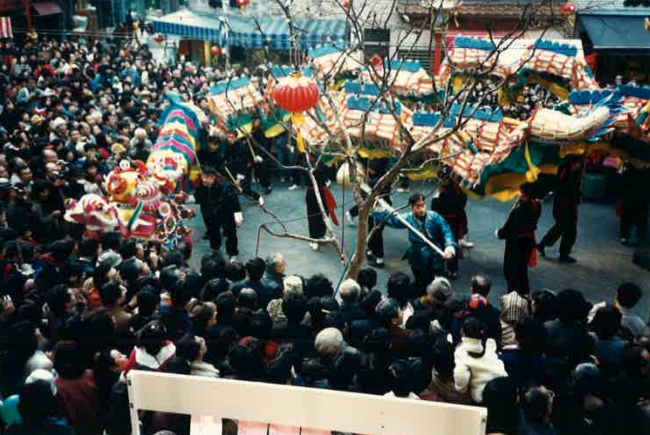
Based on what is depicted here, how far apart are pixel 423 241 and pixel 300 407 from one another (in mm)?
4663

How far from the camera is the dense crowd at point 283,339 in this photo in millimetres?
4059

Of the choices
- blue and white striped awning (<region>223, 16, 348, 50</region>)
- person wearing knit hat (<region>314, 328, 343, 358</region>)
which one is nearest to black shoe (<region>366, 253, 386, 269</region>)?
person wearing knit hat (<region>314, 328, 343, 358</region>)

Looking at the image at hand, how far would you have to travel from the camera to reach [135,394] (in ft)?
9.78

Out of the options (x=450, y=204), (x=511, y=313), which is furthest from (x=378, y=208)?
(x=511, y=313)

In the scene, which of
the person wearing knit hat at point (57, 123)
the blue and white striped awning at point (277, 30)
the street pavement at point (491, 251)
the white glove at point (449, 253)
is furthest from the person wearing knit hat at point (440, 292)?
the blue and white striped awning at point (277, 30)

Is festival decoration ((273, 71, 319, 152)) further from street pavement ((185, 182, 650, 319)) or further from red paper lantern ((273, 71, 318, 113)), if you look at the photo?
street pavement ((185, 182, 650, 319))

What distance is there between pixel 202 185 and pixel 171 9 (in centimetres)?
2240

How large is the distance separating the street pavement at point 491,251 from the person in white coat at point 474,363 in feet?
9.59

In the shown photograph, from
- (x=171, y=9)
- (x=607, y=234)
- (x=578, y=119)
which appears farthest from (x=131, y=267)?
(x=171, y=9)

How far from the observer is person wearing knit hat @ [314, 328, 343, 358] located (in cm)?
451

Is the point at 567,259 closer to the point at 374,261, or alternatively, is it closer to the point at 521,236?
the point at 521,236

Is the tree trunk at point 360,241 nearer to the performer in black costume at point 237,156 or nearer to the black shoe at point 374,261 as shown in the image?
the black shoe at point 374,261

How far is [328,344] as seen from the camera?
14.8 ft

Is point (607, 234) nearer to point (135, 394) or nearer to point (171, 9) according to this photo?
point (135, 394)
